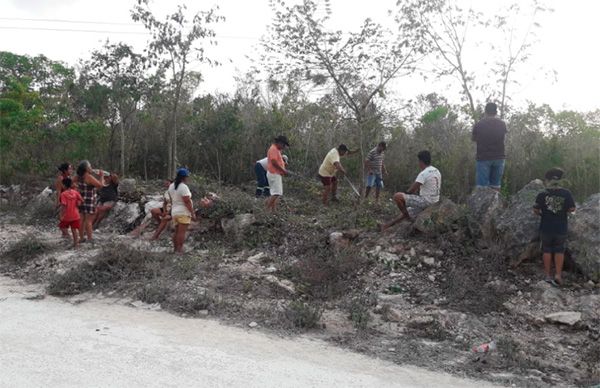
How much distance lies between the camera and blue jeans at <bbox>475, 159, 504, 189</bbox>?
326 inches

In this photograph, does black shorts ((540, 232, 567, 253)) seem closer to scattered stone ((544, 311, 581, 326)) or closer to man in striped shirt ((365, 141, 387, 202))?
scattered stone ((544, 311, 581, 326))

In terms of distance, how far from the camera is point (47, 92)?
20859 millimetres

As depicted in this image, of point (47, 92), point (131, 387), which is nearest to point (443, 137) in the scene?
point (131, 387)

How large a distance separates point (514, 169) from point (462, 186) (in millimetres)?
1165

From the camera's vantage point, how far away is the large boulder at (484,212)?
24.8 feet

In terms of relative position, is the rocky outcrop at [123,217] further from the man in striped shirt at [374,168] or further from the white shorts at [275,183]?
the man in striped shirt at [374,168]

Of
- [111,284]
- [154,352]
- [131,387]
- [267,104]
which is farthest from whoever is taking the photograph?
[267,104]

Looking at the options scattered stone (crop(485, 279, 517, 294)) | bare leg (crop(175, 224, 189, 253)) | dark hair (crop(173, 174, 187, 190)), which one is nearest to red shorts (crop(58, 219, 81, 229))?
bare leg (crop(175, 224, 189, 253))

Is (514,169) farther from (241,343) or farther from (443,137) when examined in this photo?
(241,343)

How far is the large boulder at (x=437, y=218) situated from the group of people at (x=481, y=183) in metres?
0.19

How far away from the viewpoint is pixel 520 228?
7.18m

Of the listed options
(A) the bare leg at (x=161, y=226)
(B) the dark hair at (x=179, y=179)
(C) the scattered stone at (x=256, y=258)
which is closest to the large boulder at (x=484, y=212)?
(C) the scattered stone at (x=256, y=258)

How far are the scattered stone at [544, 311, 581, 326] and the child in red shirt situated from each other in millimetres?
6884

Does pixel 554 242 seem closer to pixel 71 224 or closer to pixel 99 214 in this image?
pixel 71 224
